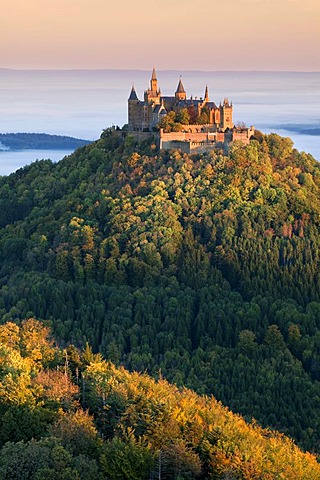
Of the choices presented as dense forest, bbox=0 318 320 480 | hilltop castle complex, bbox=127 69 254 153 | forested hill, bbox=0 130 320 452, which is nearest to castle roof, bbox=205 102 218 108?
hilltop castle complex, bbox=127 69 254 153

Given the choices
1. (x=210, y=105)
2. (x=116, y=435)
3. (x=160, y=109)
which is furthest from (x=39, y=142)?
(x=116, y=435)

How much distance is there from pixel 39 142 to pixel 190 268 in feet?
356

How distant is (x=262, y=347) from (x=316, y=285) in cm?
678

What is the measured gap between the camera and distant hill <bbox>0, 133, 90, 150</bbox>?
153750mm

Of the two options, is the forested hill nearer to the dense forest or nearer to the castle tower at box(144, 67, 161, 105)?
the castle tower at box(144, 67, 161, 105)

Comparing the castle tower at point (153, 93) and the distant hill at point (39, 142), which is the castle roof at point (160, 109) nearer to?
the castle tower at point (153, 93)

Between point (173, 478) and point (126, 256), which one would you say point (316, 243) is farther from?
point (173, 478)

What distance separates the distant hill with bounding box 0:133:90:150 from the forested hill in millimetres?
90909

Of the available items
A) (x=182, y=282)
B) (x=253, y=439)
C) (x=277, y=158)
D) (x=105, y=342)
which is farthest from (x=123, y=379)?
(x=277, y=158)

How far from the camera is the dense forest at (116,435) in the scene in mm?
26172

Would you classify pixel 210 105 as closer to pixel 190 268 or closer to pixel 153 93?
pixel 153 93

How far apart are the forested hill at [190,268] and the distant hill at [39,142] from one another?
90.9m

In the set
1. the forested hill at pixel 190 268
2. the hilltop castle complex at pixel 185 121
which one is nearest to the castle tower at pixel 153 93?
the hilltop castle complex at pixel 185 121

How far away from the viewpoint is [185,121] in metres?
59.2
